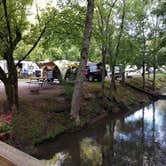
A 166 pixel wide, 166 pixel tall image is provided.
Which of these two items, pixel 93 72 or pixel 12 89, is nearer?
pixel 12 89

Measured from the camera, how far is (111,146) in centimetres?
1118

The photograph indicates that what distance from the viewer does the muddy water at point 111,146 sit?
9344 mm

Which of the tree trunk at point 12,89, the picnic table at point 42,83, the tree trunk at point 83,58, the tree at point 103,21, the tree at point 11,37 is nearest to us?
the tree at point 11,37

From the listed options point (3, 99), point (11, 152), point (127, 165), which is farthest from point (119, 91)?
point (11, 152)

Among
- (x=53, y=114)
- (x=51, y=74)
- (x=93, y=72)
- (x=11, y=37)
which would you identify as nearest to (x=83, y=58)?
(x=53, y=114)

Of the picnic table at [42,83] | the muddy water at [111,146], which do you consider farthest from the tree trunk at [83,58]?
the picnic table at [42,83]

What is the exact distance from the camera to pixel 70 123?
13117mm

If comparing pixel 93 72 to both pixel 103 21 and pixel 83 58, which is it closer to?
pixel 103 21

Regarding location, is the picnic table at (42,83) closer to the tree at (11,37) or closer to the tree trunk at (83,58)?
the tree trunk at (83,58)

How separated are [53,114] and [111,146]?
359 cm

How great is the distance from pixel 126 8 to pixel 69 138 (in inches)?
467

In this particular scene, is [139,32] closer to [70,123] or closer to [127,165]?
[70,123]

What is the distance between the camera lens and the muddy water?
9.34m

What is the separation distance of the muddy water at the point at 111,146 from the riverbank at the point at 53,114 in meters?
0.46
